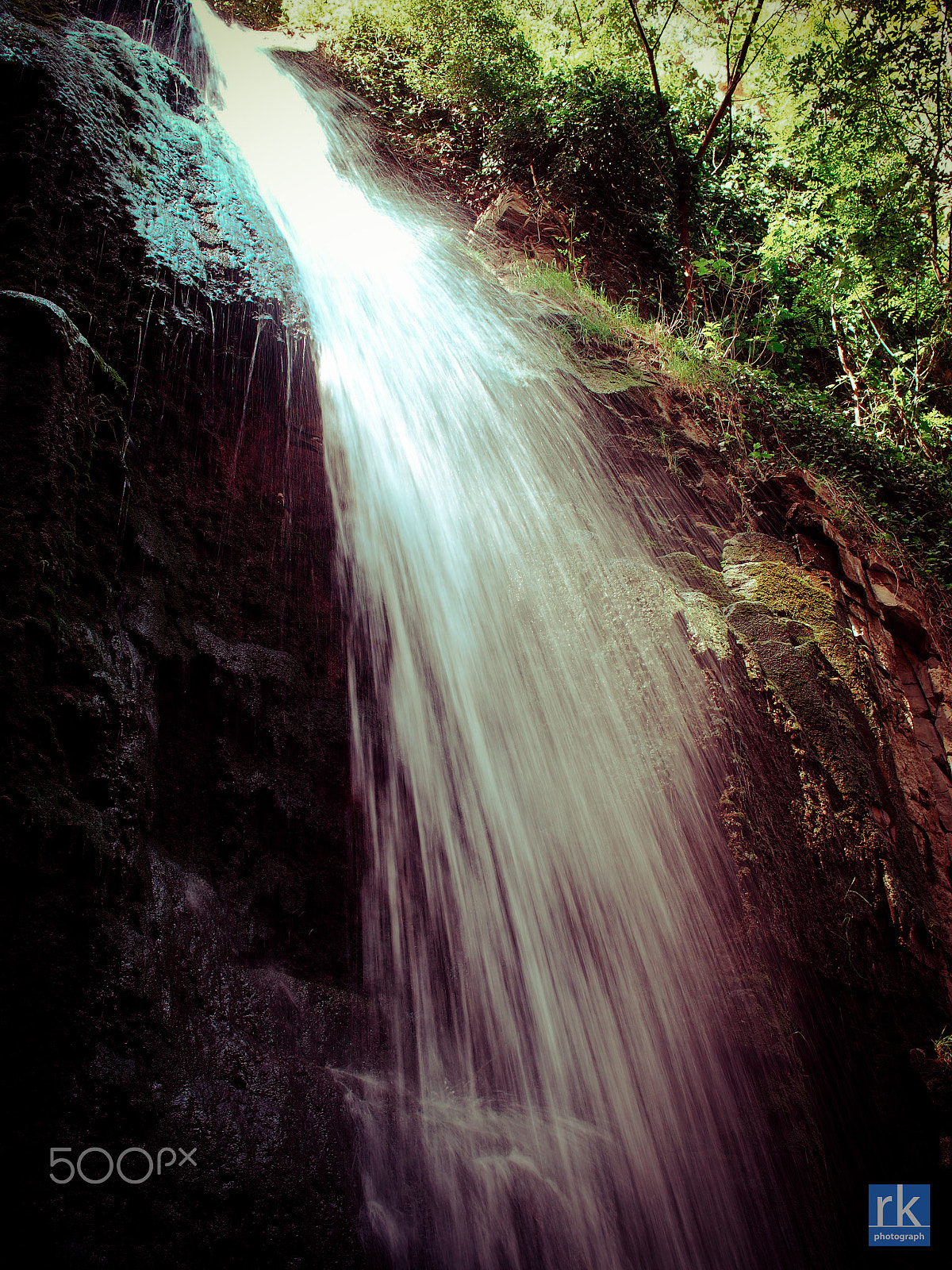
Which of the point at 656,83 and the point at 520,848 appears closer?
the point at 520,848

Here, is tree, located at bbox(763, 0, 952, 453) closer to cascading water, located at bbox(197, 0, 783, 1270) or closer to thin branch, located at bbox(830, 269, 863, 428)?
thin branch, located at bbox(830, 269, 863, 428)

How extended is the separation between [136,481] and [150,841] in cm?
211

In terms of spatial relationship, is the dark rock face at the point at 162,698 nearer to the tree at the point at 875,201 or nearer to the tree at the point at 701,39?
the tree at the point at 701,39

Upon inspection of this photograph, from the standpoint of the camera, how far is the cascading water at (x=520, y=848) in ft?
11.0

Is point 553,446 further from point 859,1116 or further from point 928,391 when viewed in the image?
point 928,391

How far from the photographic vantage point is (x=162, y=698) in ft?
11.7

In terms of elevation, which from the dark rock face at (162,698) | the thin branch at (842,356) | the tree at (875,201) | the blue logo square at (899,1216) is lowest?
the blue logo square at (899,1216)

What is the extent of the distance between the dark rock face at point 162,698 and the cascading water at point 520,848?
0.39 m

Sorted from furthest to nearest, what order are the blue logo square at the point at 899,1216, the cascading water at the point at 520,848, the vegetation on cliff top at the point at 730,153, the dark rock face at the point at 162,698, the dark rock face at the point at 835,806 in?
the vegetation on cliff top at the point at 730,153
the dark rock face at the point at 835,806
the blue logo square at the point at 899,1216
the cascading water at the point at 520,848
the dark rock face at the point at 162,698

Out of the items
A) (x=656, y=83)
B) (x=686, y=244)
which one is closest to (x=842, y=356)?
(x=686, y=244)

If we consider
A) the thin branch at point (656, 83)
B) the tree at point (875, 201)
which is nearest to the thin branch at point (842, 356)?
the tree at point (875, 201)

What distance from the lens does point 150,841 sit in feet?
10.3

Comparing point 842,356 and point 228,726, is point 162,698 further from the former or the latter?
point 842,356

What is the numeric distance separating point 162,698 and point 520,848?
2518mm
